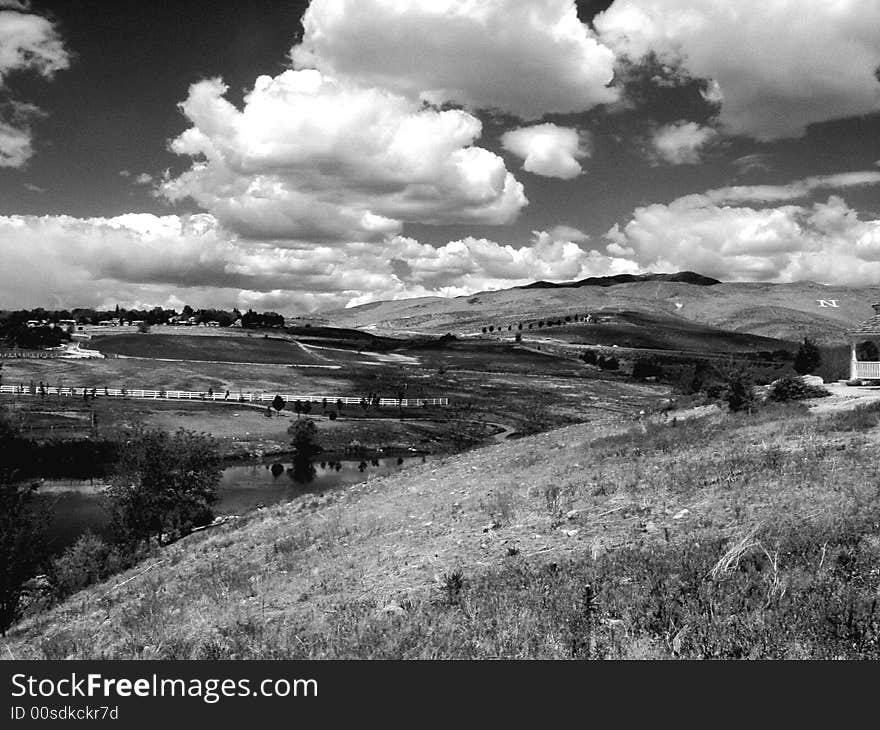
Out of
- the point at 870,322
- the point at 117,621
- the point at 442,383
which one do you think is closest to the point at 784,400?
the point at 870,322

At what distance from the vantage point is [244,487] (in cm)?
7494

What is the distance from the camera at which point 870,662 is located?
23.1 feet

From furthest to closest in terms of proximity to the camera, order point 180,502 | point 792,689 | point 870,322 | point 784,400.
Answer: point 180,502 < point 870,322 < point 784,400 < point 792,689

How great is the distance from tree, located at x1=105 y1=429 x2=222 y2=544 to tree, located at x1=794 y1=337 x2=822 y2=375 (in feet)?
140

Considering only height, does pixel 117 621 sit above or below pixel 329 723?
below

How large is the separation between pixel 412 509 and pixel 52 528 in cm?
4860

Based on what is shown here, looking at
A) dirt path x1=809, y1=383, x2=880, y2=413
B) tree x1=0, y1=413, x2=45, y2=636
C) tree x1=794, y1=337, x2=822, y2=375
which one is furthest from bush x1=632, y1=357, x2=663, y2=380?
tree x1=0, y1=413, x2=45, y2=636

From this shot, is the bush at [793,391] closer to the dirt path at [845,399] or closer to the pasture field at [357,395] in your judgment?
the dirt path at [845,399]

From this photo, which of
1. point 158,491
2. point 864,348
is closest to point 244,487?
point 158,491

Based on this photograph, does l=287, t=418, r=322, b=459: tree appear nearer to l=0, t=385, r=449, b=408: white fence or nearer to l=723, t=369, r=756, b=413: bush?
l=0, t=385, r=449, b=408: white fence

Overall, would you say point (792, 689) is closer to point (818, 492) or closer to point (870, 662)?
point (870, 662)

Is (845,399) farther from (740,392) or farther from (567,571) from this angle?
(567,571)

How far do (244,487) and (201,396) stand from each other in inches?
2491

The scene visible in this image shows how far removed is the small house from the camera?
36375 mm
